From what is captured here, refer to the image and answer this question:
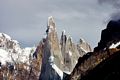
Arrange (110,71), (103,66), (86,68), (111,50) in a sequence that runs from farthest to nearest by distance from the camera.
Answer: (86,68), (111,50), (103,66), (110,71)

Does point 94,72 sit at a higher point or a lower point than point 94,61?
lower

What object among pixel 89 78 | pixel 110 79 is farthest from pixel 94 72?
pixel 110 79

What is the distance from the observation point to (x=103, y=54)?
19112 centimetres

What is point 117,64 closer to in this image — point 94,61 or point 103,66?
point 103,66

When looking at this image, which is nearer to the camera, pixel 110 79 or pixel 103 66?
pixel 110 79

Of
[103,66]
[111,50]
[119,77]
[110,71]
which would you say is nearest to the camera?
[119,77]

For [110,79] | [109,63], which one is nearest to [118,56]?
[109,63]

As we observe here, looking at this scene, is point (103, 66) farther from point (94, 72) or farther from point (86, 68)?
point (86, 68)

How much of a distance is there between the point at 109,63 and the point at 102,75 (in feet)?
11.4

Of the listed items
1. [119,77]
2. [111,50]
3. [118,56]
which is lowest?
[119,77]

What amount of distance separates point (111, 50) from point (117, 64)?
44.7 metres

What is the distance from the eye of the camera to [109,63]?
148500mm

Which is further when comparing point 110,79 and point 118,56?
point 118,56

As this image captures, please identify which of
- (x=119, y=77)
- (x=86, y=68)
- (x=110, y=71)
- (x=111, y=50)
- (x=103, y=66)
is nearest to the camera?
(x=119, y=77)
